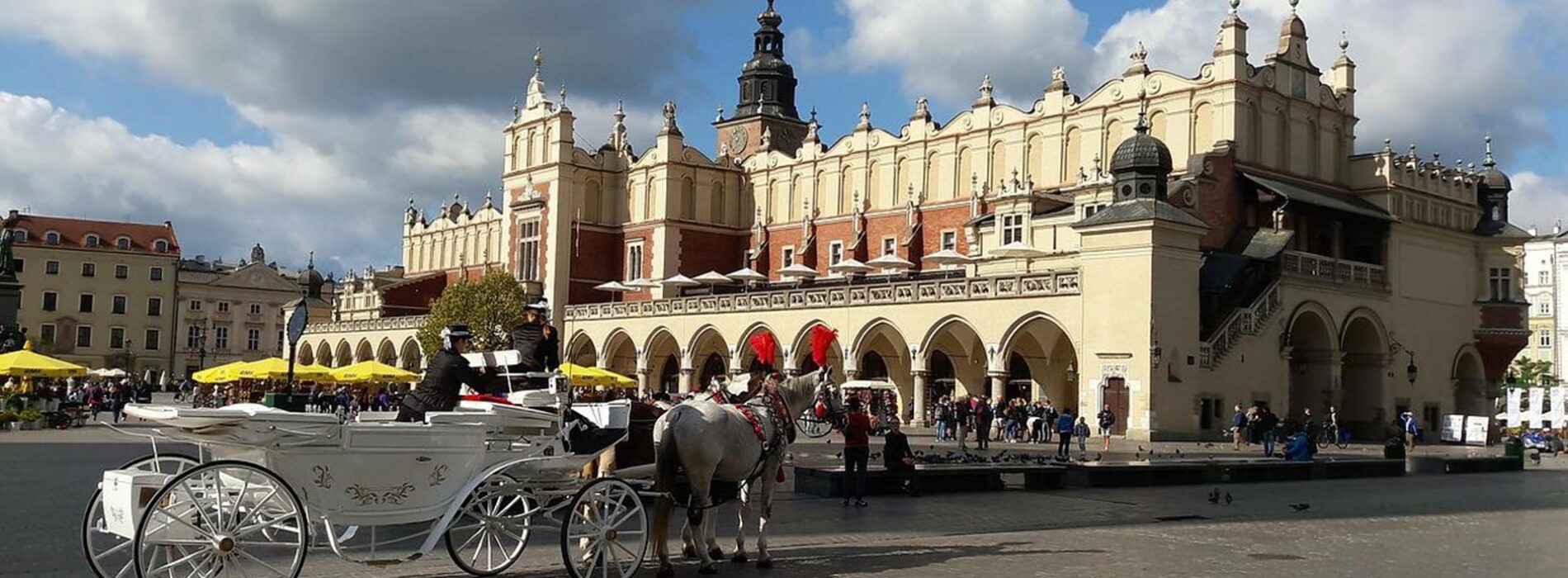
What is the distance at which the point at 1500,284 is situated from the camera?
162ft

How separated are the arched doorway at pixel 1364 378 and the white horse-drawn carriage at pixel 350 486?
126ft

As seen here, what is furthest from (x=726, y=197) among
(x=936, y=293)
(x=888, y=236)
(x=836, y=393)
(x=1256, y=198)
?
(x=836, y=393)

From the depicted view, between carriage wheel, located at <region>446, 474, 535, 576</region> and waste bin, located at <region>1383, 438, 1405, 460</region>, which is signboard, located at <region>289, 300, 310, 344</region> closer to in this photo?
carriage wheel, located at <region>446, 474, 535, 576</region>

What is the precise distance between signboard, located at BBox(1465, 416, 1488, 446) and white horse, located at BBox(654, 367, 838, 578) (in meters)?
39.6

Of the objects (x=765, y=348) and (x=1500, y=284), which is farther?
(x=1500, y=284)

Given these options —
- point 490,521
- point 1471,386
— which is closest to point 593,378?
point 490,521

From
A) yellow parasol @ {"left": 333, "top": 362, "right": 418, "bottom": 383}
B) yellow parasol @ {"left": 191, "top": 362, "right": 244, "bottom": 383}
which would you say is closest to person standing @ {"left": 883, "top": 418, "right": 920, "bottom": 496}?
yellow parasol @ {"left": 191, "top": 362, "right": 244, "bottom": 383}

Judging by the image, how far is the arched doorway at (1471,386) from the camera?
4878 centimetres

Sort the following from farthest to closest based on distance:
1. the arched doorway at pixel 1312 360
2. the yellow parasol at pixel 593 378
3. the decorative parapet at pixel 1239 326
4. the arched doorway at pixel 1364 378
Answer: the arched doorway at pixel 1364 378 < the arched doorway at pixel 1312 360 < the yellow parasol at pixel 593 378 < the decorative parapet at pixel 1239 326

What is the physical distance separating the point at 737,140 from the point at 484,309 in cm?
2366

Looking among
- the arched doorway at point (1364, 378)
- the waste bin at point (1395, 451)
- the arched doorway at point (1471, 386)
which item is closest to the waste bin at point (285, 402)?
the waste bin at point (1395, 451)

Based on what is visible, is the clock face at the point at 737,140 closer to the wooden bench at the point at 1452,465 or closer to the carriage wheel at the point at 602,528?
the wooden bench at the point at 1452,465

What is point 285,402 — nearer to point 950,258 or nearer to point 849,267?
point 950,258

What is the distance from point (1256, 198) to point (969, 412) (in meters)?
13.4
